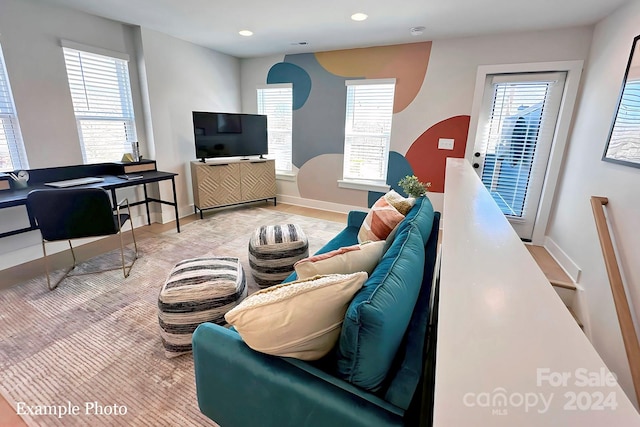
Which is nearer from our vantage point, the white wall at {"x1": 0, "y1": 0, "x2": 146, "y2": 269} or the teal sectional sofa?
the teal sectional sofa

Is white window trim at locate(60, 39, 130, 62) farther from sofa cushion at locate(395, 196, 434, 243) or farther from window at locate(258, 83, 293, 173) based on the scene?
sofa cushion at locate(395, 196, 434, 243)

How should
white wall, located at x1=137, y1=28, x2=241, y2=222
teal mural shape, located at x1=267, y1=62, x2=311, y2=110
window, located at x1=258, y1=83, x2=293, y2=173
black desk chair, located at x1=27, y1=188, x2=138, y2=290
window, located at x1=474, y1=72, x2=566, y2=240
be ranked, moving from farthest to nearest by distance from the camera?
window, located at x1=258, y1=83, x2=293, y2=173, teal mural shape, located at x1=267, y1=62, x2=311, y2=110, white wall, located at x1=137, y1=28, x2=241, y2=222, window, located at x1=474, y1=72, x2=566, y2=240, black desk chair, located at x1=27, y1=188, x2=138, y2=290

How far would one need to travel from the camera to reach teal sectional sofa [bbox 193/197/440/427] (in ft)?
2.63

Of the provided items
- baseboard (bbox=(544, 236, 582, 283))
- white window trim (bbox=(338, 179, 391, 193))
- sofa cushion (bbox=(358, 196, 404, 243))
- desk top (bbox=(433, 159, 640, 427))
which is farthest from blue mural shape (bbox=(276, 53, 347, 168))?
desk top (bbox=(433, 159, 640, 427))

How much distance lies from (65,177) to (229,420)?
3339 millimetres

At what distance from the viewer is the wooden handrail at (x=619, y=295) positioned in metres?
1.75

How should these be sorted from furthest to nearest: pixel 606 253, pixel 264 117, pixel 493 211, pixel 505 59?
pixel 264 117
pixel 505 59
pixel 606 253
pixel 493 211

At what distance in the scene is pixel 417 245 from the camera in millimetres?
1247

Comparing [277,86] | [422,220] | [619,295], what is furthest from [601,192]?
[277,86]

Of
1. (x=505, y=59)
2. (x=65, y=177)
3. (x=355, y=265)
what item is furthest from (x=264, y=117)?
(x=355, y=265)

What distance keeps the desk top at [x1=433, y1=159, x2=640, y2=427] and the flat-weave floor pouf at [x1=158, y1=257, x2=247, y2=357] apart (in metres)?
1.41

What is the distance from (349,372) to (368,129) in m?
3.96

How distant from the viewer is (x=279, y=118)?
16.5 feet

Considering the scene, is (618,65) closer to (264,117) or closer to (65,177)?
(264,117)
